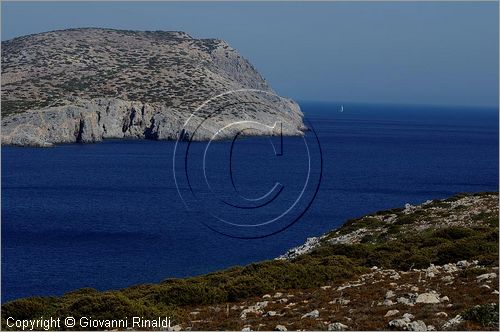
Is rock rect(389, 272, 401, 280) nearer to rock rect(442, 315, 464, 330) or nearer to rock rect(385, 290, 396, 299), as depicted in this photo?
rock rect(385, 290, 396, 299)

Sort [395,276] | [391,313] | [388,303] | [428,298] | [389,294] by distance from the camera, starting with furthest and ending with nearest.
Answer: [395,276], [389,294], [388,303], [428,298], [391,313]

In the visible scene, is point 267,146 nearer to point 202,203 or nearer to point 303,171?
point 303,171

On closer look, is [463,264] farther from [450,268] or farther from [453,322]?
[453,322]

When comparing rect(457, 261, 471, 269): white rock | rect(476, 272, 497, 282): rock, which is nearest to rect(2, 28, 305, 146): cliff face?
rect(457, 261, 471, 269): white rock

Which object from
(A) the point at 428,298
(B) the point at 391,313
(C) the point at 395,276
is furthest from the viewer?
(C) the point at 395,276

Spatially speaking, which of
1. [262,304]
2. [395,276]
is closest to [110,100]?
[395,276]

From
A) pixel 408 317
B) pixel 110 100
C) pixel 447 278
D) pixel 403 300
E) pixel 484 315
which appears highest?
pixel 110 100
